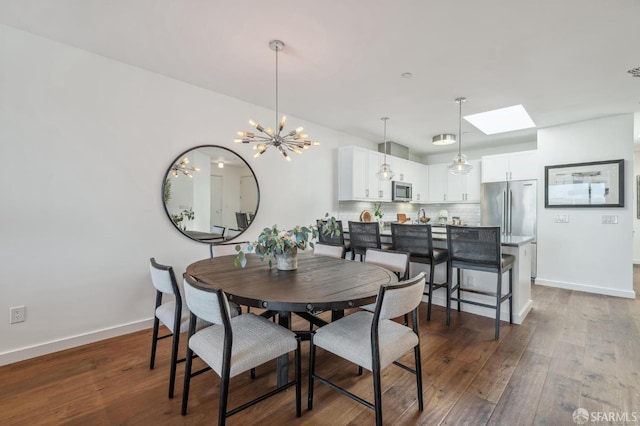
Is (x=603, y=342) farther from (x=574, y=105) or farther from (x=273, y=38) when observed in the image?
(x=273, y=38)

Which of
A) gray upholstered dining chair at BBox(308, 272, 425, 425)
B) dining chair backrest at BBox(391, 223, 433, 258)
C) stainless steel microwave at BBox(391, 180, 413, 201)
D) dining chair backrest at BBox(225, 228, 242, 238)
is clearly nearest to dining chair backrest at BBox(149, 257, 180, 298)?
gray upholstered dining chair at BBox(308, 272, 425, 425)

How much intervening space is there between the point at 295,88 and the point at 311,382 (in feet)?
9.42

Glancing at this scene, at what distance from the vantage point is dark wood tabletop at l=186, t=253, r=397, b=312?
155cm

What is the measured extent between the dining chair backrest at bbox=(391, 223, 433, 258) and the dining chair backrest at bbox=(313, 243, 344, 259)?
2.69ft

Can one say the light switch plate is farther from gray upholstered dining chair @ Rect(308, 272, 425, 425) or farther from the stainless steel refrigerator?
gray upholstered dining chair @ Rect(308, 272, 425, 425)

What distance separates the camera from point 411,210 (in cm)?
696

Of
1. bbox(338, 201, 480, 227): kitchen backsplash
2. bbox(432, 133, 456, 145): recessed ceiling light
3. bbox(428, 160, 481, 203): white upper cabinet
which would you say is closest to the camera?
bbox(432, 133, 456, 145): recessed ceiling light

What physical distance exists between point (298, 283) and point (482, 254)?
6.64ft

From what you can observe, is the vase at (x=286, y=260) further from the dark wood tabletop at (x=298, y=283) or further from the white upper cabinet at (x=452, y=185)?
the white upper cabinet at (x=452, y=185)

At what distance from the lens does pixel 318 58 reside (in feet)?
8.73

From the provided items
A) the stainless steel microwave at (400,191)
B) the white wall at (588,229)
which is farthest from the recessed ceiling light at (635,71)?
the stainless steel microwave at (400,191)

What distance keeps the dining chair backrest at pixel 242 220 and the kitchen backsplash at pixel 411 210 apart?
1.82m

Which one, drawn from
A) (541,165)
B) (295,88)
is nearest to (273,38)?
(295,88)

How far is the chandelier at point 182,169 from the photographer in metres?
3.12
